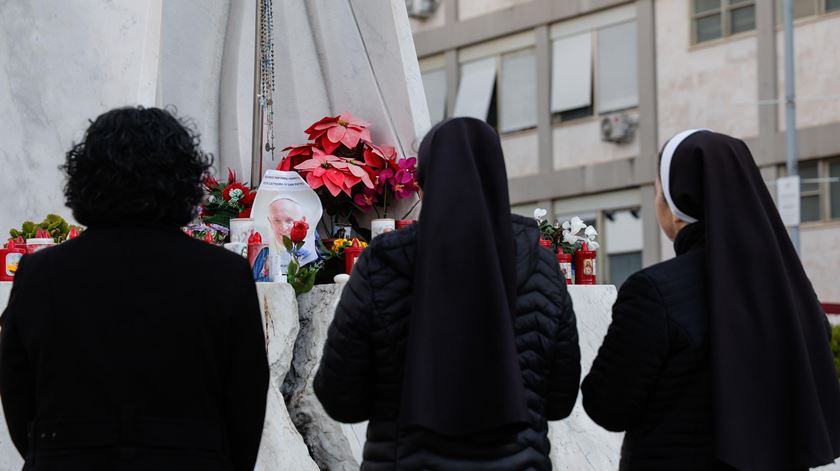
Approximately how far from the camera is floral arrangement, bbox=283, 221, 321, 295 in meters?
6.04

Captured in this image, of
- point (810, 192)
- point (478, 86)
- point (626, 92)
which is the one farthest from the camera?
point (478, 86)

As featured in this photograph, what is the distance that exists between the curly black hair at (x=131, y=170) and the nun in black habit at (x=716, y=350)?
4.10 feet

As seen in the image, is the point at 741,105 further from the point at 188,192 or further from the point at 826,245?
the point at 188,192

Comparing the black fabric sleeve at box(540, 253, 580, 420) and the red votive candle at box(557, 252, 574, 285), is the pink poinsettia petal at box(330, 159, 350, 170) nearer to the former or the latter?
the red votive candle at box(557, 252, 574, 285)

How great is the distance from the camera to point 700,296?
12.6ft

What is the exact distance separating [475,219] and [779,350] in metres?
0.91

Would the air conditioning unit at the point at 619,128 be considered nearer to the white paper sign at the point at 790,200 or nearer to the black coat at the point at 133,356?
the white paper sign at the point at 790,200

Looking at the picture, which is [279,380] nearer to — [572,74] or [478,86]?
[572,74]

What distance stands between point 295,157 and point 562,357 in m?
3.52

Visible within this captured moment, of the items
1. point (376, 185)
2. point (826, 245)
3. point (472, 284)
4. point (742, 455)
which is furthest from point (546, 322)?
point (826, 245)

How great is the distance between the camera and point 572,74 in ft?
90.8

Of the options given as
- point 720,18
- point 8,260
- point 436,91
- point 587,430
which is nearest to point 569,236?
point 587,430

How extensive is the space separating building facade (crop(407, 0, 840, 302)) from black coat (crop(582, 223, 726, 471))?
20.0 m

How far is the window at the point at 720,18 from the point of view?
81.4 feet
